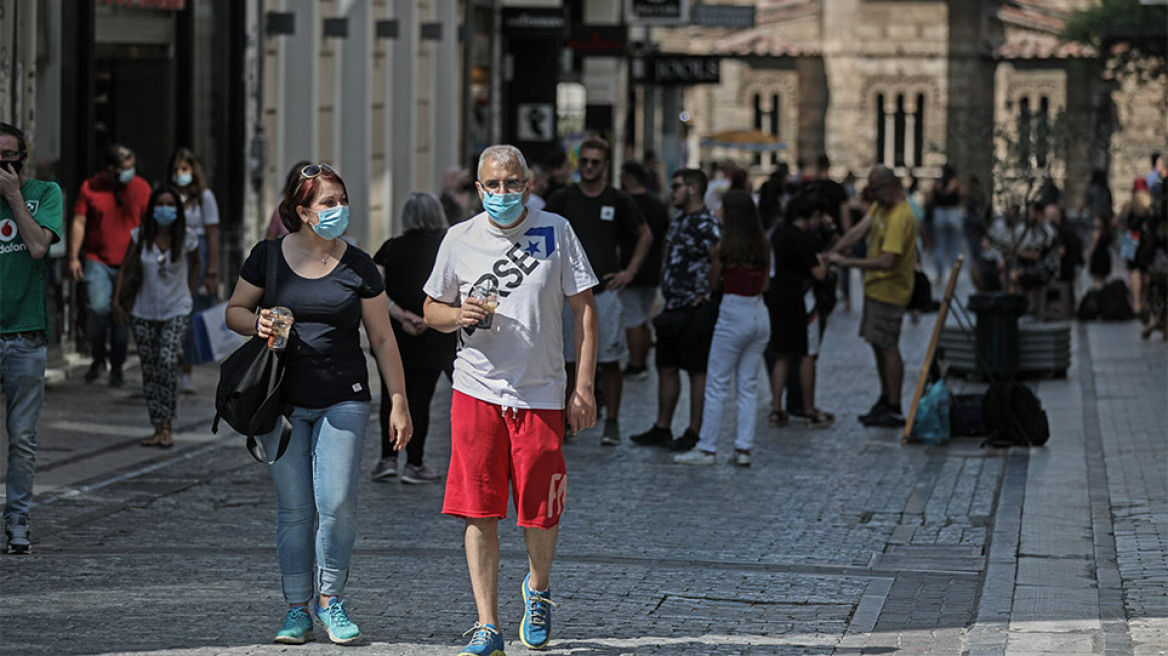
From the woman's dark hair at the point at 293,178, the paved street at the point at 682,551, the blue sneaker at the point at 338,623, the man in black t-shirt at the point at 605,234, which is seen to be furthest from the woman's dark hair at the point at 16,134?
the man in black t-shirt at the point at 605,234

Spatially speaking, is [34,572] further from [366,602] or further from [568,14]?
[568,14]

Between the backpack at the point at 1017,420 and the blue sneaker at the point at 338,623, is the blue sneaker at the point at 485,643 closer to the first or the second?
the blue sneaker at the point at 338,623

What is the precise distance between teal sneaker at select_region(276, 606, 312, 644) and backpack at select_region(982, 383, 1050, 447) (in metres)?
6.97

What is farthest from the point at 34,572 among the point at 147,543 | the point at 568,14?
the point at 568,14

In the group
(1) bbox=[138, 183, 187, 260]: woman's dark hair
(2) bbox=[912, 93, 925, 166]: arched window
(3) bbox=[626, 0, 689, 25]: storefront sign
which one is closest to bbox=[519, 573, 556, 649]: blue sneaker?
(1) bbox=[138, 183, 187, 260]: woman's dark hair

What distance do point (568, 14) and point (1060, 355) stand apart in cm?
2007

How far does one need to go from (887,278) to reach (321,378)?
7.79 metres

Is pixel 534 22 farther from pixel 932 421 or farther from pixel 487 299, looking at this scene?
pixel 487 299

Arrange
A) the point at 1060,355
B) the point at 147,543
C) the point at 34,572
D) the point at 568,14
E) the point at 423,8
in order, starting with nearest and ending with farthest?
the point at 34,572 < the point at 147,543 < the point at 1060,355 < the point at 423,8 < the point at 568,14

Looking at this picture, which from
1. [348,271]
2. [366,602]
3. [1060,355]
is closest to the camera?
[348,271]

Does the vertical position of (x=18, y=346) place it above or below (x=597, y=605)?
above

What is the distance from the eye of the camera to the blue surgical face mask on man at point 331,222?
7.03 metres

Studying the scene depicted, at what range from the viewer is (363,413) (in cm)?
719

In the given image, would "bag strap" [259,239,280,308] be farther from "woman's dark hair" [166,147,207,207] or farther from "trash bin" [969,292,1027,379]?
"trash bin" [969,292,1027,379]
